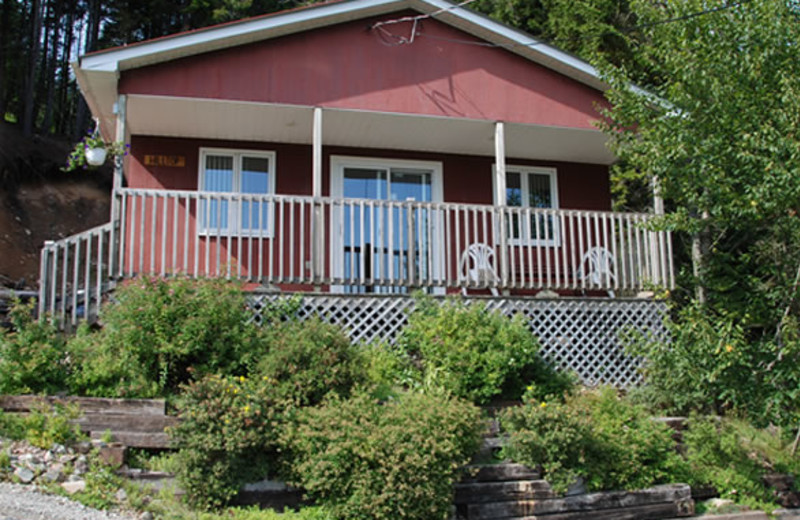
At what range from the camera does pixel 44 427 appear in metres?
6.46

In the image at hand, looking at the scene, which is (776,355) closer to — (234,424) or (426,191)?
(234,424)

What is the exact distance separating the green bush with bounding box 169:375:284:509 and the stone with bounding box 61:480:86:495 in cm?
77

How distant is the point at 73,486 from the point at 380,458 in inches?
98.8

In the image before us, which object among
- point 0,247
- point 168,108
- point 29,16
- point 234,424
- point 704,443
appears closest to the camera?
point 234,424

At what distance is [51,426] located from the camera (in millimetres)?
6410

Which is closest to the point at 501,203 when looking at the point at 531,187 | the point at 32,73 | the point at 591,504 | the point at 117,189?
the point at 531,187

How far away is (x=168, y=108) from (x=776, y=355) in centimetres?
868

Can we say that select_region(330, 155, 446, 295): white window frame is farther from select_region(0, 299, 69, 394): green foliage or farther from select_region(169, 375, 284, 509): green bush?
select_region(169, 375, 284, 509): green bush

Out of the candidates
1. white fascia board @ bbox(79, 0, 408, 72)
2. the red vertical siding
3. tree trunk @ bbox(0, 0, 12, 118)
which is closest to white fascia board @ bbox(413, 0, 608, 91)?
the red vertical siding

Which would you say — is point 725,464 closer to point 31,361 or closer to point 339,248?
point 339,248

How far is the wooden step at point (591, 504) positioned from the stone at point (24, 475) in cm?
366

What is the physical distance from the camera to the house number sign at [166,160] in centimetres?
1205

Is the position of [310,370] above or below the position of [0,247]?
below

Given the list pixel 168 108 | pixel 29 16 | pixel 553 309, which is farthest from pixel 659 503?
pixel 29 16
